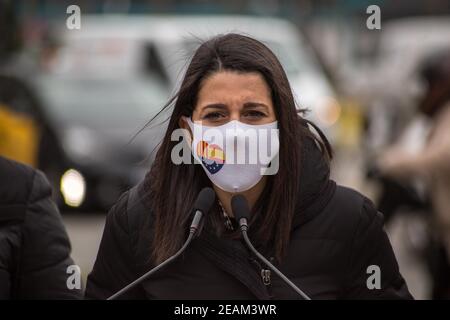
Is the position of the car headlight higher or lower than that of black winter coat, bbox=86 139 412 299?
lower

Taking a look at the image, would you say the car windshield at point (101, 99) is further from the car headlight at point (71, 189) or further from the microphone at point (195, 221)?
the microphone at point (195, 221)

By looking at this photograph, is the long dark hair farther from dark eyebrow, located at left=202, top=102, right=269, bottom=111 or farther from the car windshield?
the car windshield

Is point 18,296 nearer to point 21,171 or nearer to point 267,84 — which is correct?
point 21,171

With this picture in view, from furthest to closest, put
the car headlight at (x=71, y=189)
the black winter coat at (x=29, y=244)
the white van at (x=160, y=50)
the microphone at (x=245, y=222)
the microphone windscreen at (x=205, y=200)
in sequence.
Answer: the white van at (x=160, y=50) → the car headlight at (x=71, y=189) → the black winter coat at (x=29, y=244) → the microphone windscreen at (x=205, y=200) → the microphone at (x=245, y=222)

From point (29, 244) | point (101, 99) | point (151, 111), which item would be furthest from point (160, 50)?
point (29, 244)

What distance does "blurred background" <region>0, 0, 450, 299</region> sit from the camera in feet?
25.6

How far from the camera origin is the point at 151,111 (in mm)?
14672

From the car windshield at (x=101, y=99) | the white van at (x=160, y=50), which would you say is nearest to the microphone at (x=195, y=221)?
the car windshield at (x=101, y=99)

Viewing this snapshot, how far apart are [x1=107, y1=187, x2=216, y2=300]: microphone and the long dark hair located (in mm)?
110

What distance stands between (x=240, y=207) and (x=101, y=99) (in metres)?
12.2

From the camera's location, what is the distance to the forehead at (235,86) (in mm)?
3225

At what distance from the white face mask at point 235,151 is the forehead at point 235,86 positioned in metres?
0.08

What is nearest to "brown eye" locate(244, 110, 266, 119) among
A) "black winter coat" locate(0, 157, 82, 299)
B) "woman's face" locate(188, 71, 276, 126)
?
"woman's face" locate(188, 71, 276, 126)

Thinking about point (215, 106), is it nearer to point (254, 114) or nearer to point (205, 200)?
point (254, 114)
